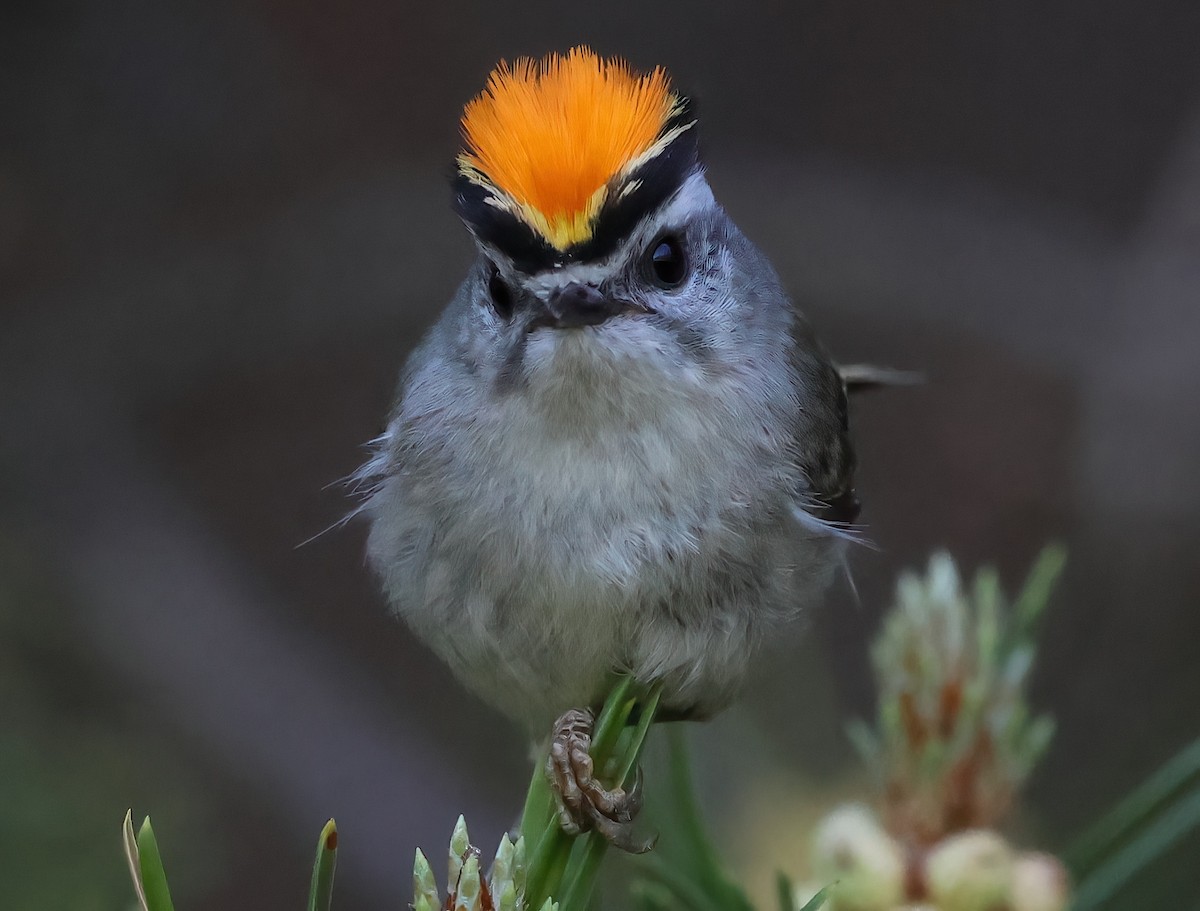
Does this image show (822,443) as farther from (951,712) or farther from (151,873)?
(151,873)

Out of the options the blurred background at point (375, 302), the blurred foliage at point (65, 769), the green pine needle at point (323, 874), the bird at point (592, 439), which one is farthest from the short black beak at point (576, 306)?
the blurred background at point (375, 302)

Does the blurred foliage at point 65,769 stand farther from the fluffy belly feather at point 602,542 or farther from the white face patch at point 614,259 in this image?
the white face patch at point 614,259

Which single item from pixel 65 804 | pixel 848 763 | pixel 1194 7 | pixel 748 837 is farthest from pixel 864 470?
pixel 65 804

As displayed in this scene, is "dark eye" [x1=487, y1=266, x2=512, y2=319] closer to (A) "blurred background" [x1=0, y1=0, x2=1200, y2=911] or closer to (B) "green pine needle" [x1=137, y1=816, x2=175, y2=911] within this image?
(B) "green pine needle" [x1=137, y1=816, x2=175, y2=911]

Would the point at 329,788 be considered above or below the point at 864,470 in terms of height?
below

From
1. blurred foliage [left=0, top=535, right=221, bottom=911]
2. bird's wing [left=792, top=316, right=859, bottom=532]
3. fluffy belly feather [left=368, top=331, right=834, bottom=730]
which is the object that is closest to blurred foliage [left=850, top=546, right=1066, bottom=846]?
fluffy belly feather [left=368, top=331, right=834, bottom=730]

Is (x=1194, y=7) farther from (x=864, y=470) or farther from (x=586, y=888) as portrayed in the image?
(x=586, y=888)
